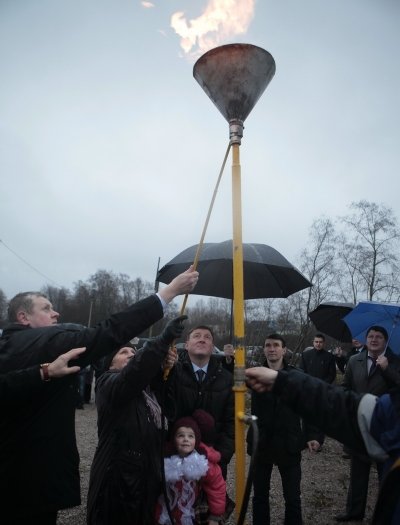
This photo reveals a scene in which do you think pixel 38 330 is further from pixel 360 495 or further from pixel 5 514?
pixel 360 495

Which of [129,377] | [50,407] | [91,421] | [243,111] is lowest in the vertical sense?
[91,421]

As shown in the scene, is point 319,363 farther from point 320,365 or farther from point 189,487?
point 189,487

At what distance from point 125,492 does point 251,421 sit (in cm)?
136

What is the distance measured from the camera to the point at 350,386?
5.11 meters

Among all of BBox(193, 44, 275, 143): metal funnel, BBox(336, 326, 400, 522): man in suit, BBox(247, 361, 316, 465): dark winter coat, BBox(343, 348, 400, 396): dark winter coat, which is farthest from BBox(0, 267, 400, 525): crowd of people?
BBox(343, 348, 400, 396): dark winter coat

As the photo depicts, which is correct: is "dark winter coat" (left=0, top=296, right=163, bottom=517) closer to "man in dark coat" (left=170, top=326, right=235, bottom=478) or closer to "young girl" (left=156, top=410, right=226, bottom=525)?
"young girl" (left=156, top=410, right=226, bottom=525)

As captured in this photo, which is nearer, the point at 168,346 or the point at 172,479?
the point at 168,346

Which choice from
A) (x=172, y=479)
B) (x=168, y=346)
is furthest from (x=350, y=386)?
(x=168, y=346)

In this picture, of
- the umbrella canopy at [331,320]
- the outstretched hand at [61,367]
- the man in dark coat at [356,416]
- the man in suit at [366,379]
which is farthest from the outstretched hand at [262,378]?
the umbrella canopy at [331,320]

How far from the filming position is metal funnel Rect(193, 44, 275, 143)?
1.99 m

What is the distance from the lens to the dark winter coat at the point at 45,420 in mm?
2266

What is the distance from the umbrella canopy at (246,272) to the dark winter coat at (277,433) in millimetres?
924

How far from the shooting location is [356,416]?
1818mm

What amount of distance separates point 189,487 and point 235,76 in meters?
2.90
